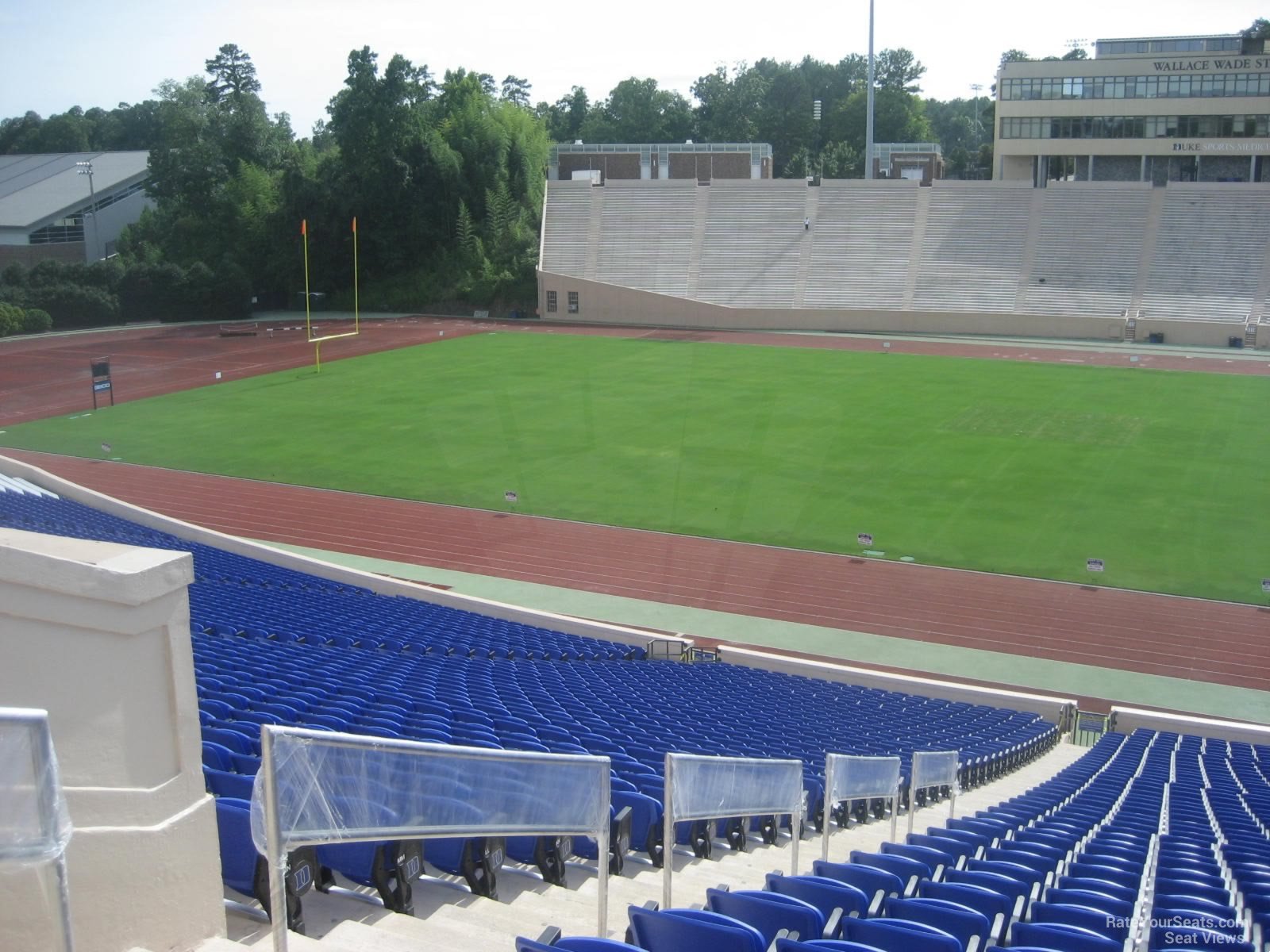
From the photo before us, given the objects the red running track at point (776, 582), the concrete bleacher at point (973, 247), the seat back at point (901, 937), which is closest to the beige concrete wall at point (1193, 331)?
the concrete bleacher at point (973, 247)

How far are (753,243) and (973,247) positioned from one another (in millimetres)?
11370

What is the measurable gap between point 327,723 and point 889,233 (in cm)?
5732

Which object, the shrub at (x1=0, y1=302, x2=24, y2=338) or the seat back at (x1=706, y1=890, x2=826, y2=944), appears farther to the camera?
the shrub at (x1=0, y1=302, x2=24, y2=338)

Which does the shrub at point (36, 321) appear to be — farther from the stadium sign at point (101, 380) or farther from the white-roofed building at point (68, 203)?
the stadium sign at point (101, 380)

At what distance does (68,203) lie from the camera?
74.9 m

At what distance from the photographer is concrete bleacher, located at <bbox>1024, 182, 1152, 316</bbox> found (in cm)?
5397

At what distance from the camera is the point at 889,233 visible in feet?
199

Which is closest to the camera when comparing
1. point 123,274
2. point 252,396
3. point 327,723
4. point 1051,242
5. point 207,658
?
point 327,723

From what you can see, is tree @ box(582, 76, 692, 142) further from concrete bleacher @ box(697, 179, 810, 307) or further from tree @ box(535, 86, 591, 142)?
concrete bleacher @ box(697, 179, 810, 307)

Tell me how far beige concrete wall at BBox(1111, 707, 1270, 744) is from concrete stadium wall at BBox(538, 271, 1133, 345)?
39.9 metres

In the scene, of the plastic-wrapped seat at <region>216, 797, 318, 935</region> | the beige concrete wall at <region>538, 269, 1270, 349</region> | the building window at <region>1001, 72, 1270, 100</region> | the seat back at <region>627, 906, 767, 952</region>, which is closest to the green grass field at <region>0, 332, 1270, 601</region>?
the beige concrete wall at <region>538, 269, 1270, 349</region>

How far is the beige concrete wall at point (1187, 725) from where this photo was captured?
15008 millimetres

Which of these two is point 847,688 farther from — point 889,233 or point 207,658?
point 889,233

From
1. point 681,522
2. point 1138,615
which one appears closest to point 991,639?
point 1138,615
